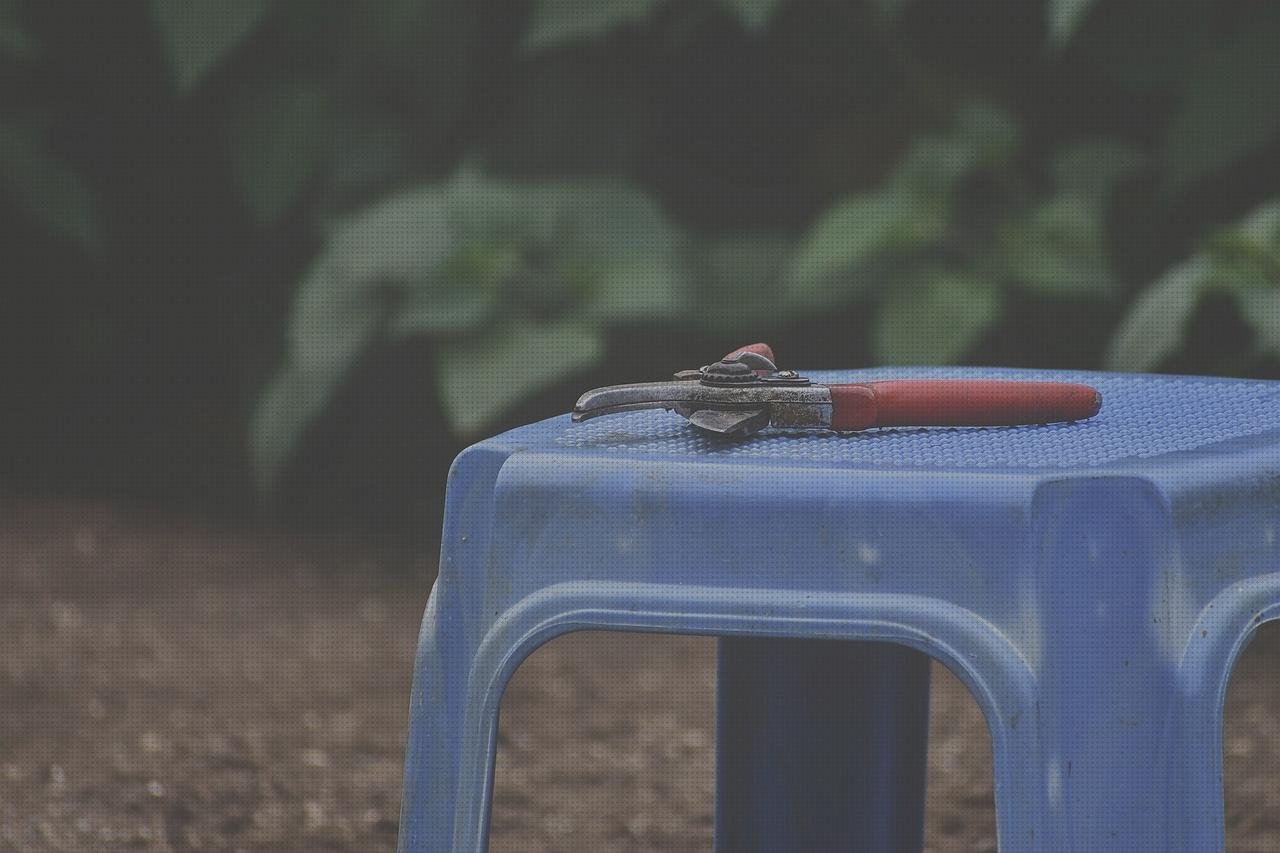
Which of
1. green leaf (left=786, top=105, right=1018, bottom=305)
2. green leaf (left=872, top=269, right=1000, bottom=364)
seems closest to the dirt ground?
green leaf (left=872, top=269, right=1000, bottom=364)

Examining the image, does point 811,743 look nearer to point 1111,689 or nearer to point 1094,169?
point 1111,689

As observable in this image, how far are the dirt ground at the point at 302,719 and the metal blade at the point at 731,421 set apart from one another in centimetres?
86

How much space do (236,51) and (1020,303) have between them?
1597mm

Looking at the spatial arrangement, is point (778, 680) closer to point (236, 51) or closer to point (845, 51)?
point (845, 51)

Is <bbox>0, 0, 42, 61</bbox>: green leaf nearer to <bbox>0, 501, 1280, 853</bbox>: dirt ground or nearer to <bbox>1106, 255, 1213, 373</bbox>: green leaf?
<bbox>0, 501, 1280, 853</bbox>: dirt ground

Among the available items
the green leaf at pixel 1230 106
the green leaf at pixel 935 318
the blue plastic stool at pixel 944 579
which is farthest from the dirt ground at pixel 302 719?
the blue plastic stool at pixel 944 579

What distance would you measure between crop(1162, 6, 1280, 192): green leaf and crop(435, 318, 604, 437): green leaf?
100 cm

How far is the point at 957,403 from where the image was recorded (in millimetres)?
948

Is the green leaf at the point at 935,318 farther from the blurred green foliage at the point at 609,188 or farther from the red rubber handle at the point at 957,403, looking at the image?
the red rubber handle at the point at 957,403

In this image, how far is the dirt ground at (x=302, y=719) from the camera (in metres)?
1.70

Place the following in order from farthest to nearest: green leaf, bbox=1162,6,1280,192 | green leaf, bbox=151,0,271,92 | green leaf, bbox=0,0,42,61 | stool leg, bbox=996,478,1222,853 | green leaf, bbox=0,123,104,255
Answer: green leaf, bbox=0,123,104,255 → green leaf, bbox=0,0,42,61 → green leaf, bbox=151,0,271,92 → green leaf, bbox=1162,6,1280,192 → stool leg, bbox=996,478,1222,853

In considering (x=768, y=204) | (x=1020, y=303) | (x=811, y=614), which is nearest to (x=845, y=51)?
(x=768, y=204)

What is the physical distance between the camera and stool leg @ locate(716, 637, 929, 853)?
117 cm

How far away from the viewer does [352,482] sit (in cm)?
320
